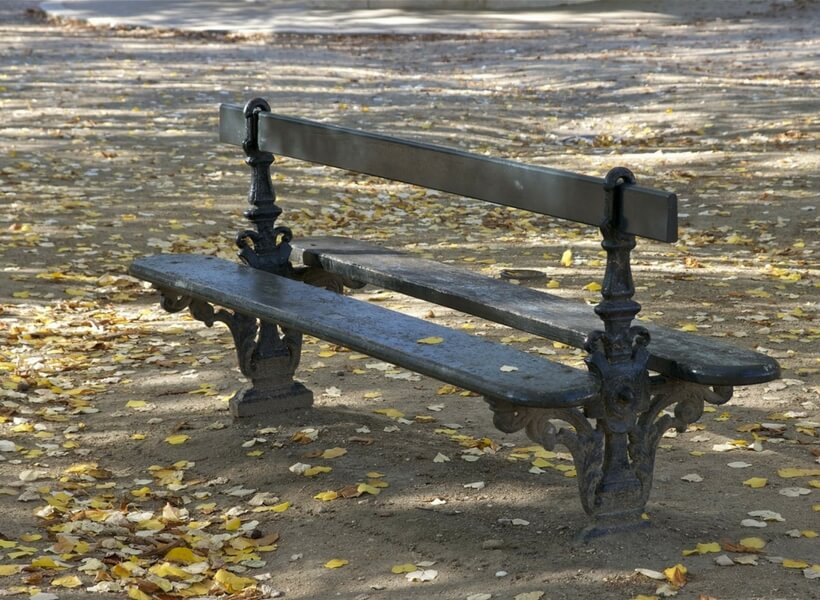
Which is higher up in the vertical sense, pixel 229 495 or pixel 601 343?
pixel 601 343

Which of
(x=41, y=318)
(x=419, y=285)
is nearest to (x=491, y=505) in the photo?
(x=419, y=285)

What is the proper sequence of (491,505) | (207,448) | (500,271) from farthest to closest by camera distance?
1. (500,271)
2. (207,448)
3. (491,505)

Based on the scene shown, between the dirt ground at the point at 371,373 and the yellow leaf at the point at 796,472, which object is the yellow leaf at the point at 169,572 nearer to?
the dirt ground at the point at 371,373

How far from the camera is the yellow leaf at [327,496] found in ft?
14.0

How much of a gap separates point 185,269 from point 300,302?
0.71 m

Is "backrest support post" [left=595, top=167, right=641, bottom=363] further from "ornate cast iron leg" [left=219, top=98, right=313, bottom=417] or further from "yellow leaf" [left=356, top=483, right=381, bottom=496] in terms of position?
"ornate cast iron leg" [left=219, top=98, right=313, bottom=417]

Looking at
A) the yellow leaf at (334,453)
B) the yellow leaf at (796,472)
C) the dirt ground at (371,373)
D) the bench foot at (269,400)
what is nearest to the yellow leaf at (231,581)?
the dirt ground at (371,373)

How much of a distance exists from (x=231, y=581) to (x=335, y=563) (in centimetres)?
31

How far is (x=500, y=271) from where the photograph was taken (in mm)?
7578

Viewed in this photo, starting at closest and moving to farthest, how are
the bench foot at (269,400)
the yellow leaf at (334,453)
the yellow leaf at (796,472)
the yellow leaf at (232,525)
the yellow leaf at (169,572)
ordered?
the yellow leaf at (169,572) → the yellow leaf at (232,525) → the yellow leaf at (796,472) → the yellow leaf at (334,453) → the bench foot at (269,400)

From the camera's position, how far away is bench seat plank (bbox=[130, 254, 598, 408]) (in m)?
3.57

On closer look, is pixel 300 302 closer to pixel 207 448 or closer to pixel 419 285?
pixel 419 285

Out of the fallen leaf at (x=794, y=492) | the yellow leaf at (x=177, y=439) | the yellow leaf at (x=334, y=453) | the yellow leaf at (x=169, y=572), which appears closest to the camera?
the yellow leaf at (x=169, y=572)

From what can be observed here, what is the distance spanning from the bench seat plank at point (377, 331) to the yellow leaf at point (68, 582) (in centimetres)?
106
